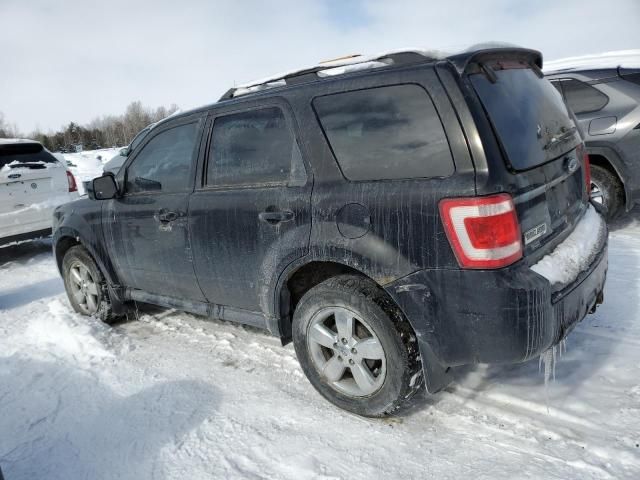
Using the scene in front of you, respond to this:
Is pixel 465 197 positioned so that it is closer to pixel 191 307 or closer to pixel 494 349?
pixel 494 349

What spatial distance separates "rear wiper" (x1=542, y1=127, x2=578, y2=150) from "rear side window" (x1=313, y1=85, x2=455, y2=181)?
0.67 metres

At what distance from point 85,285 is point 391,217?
340cm

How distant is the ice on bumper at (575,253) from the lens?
2.27 meters

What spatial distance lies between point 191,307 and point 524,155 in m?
2.49

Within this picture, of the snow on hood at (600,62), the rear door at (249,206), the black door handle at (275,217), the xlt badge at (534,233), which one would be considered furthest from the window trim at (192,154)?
the snow on hood at (600,62)

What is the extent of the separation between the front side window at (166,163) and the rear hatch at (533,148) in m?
1.98

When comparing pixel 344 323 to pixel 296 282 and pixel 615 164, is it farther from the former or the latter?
pixel 615 164

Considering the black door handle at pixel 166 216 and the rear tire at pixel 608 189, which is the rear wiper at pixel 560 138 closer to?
the black door handle at pixel 166 216

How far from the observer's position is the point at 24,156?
7.14m

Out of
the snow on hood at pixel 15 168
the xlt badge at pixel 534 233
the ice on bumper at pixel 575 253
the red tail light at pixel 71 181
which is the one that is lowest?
the ice on bumper at pixel 575 253

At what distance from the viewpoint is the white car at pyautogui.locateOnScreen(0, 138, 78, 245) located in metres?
6.75

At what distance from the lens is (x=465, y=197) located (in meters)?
2.12

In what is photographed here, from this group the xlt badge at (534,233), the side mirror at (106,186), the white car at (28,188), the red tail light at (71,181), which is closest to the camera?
the xlt badge at (534,233)

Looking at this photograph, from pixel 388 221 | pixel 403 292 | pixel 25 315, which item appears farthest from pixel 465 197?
pixel 25 315
